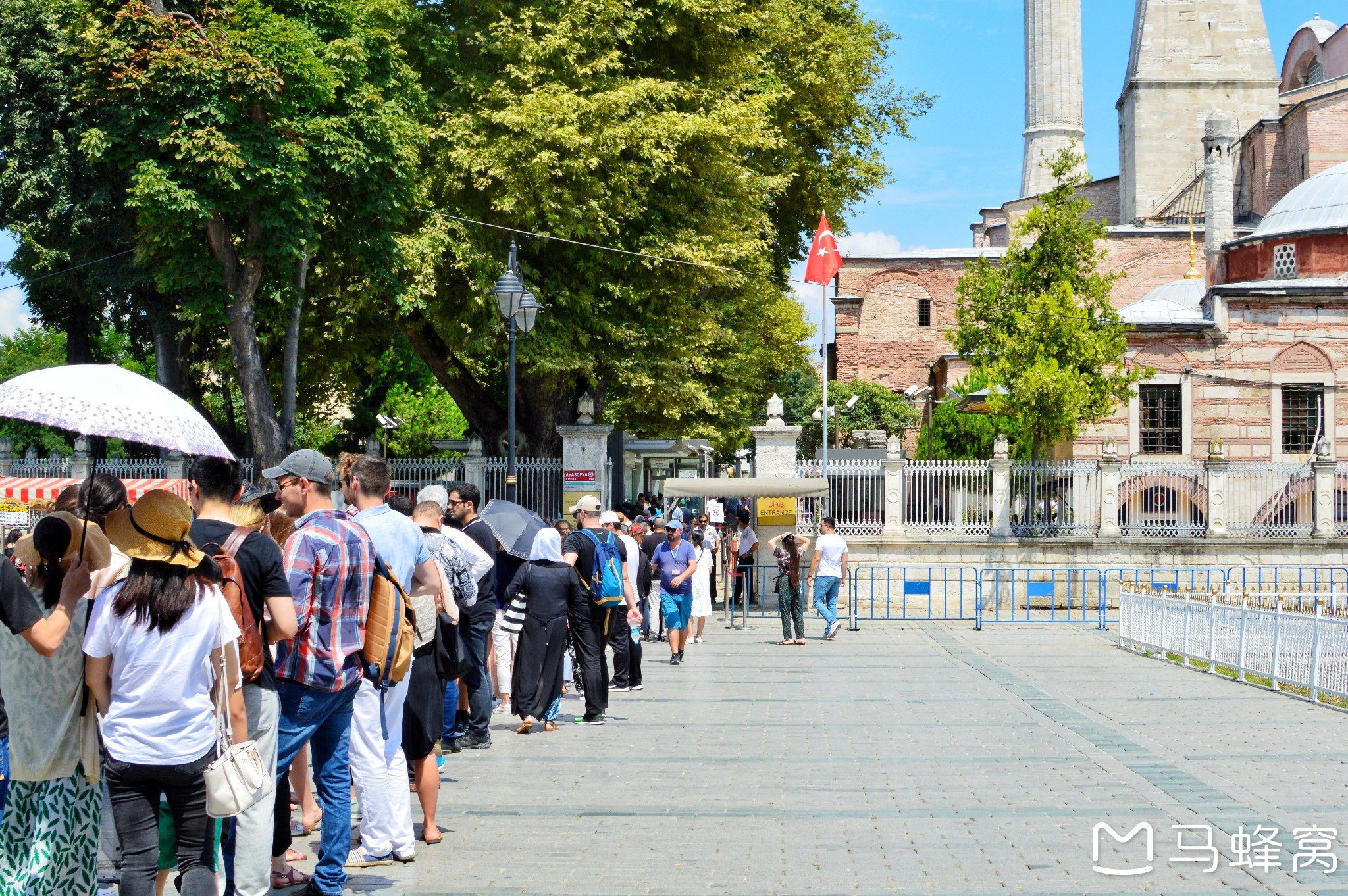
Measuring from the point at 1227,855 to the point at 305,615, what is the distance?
188 inches

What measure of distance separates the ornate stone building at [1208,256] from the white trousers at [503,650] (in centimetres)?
2479

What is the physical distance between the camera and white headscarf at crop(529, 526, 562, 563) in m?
10.7

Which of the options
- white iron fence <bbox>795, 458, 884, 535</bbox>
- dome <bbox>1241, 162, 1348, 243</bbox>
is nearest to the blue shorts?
white iron fence <bbox>795, 458, 884, 535</bbox>

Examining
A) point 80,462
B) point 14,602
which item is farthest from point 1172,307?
point 14,602

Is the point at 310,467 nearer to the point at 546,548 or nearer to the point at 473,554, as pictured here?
the point at 473,554

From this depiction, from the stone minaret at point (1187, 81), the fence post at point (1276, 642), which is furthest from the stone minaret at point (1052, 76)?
the fence post at point (1276, 642)

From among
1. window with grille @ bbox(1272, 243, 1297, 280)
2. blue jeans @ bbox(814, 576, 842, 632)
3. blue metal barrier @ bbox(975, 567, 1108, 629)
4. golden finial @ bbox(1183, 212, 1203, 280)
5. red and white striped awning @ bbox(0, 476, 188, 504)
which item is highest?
golden finial @ bbox(1183, 212, 1203, 280)

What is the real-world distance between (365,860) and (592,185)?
18.0 m

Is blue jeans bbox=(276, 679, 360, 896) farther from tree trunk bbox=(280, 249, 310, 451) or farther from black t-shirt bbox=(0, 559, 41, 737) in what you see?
tree trunk bbox=(280, 249, 310, 451)

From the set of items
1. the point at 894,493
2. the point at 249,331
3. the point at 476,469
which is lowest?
the point at 894,493

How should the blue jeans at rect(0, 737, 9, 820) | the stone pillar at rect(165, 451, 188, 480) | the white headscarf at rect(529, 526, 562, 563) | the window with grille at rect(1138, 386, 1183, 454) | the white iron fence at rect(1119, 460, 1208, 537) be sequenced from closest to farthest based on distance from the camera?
1. the blue jeans at rect(0, 737, 9, 820)
2. the white headscarf at rect(529, 526, 562, 563)
3. the stone pillar at rect(165, 451, 188, 480)
4. the white iron fence at rect(1119, 460, 1208, 537)
5. the window with grille at rect(1138, 386, 1183, 454)

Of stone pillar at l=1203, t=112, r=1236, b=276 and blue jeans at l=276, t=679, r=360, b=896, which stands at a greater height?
stone pillar at l=1203, t=112, r=1236, b=276

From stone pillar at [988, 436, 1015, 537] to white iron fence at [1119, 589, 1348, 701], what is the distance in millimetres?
8545

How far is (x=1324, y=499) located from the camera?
2775cm
